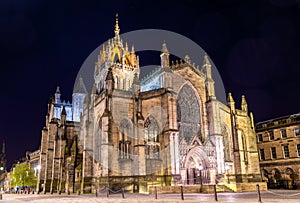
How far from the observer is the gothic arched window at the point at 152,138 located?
31.0m

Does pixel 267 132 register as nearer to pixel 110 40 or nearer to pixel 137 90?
pixel 137 90

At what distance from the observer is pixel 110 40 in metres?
58.8

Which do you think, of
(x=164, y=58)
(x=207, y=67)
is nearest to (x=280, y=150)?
(x=207, y=67)

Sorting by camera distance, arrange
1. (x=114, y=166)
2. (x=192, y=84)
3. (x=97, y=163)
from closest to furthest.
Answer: (x=114, y=166)
(x=97, y=163)
(x=192, y=84)

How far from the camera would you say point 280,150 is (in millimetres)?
43688

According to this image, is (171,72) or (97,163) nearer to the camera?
(97,163)

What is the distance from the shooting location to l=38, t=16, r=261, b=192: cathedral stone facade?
96.6 ft

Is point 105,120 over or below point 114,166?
over

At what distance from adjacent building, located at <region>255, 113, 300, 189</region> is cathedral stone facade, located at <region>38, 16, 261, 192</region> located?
5716 millimetres

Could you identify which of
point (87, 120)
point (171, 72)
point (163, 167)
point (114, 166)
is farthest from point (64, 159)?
point (171, 72)

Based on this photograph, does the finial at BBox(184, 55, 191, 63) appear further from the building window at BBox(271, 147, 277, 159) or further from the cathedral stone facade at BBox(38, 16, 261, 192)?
the building window at BBox(271, 147, 277, 159)

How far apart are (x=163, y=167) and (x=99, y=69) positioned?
33.4m

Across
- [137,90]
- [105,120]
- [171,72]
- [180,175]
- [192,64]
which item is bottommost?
[180,175]

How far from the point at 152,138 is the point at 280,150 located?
2395cm
